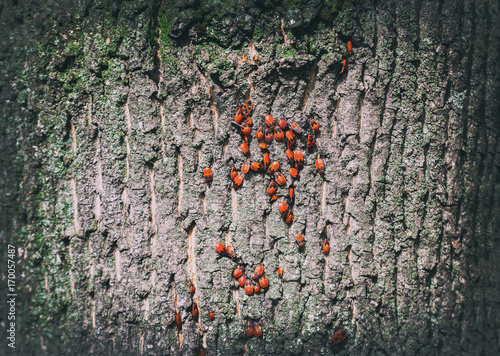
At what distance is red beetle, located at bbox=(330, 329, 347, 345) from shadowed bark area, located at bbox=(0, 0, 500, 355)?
4 centimetres

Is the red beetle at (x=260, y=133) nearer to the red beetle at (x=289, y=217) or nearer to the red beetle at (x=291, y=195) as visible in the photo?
the red beetle at (x=291, y=195)

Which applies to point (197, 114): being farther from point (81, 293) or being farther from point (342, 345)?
point (342, 345)

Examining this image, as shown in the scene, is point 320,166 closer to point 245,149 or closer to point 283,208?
point 283,208

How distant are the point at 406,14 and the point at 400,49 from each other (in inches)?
8.2

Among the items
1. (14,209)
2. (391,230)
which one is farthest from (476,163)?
(14,209)

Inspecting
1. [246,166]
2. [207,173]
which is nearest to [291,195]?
[246,166]

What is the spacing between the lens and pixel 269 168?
1784mm

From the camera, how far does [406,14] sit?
176cm

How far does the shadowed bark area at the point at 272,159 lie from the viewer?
176 centimetres

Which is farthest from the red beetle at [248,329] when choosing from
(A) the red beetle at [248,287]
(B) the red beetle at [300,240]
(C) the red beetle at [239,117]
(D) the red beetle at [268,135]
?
(C) the red beetle at [239,117]

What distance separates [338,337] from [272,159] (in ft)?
3.87

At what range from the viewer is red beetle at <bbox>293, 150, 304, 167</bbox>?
1789 millimetres

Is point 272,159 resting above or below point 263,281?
above

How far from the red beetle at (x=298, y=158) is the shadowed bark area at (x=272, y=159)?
1.7 inches
